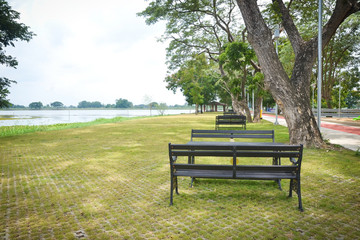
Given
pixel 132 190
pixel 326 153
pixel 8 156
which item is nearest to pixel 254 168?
pixel 132 190

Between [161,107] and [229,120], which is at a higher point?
[161,107]

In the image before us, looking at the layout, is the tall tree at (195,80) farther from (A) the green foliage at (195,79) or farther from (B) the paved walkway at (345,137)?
(B) the paved walkway at (345,137)

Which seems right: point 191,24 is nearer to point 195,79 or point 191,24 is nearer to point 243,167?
point 243,167

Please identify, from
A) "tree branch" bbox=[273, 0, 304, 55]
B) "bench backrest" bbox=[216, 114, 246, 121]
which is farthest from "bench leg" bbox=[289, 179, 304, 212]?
"bench backrest" bbox=[216, 114, 246, 121]

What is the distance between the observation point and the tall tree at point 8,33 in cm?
1640

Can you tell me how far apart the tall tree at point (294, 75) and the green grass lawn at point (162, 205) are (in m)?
2.43

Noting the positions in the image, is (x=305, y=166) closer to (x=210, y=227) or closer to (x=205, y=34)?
(x=210, y=227)

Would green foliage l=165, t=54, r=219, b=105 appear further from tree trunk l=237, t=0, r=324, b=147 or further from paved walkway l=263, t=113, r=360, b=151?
tree trunk l=237, t=0, r=324, b=147

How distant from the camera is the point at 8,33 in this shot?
697 inches

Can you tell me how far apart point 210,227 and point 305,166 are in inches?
175

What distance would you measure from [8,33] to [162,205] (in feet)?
65.7

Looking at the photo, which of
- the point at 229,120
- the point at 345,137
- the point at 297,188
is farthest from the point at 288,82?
the point at 229,120

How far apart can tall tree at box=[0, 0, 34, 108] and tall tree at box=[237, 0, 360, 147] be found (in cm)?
1631

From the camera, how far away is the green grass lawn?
3.17 metres
